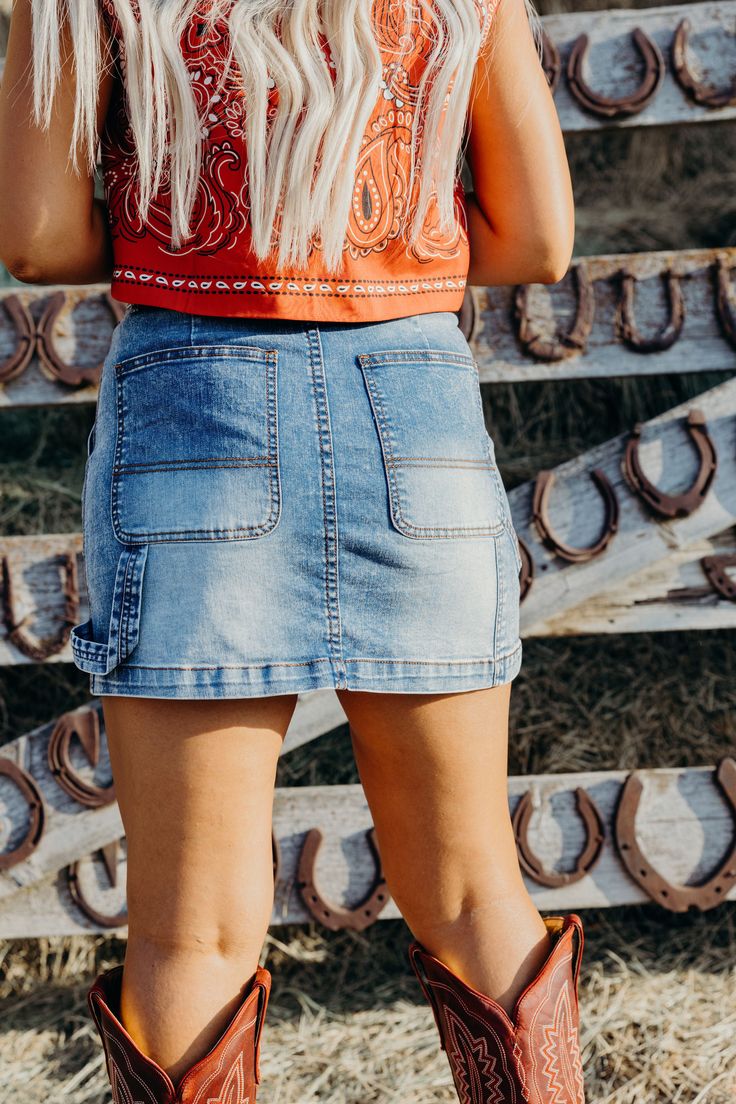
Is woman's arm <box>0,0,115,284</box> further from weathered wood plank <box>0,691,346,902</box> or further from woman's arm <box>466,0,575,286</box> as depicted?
weathered wood plank <box>0,691,346,902</box>

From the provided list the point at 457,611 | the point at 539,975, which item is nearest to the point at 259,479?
the point at 457,611

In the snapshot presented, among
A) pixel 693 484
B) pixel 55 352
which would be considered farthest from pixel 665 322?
pixel 55 352

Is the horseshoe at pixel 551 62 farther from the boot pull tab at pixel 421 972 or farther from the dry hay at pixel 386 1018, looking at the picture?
the dry hay at pixel 386 1018

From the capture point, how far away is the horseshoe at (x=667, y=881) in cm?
183

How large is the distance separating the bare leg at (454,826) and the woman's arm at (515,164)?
0.47 metres

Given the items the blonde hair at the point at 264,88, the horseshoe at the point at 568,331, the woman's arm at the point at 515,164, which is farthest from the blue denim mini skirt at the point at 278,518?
the horseshoe at the point at 568,331

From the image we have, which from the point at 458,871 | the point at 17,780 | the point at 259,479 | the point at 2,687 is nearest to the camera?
the point at 259,479

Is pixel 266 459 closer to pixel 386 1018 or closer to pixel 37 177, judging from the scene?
pixel 37 177

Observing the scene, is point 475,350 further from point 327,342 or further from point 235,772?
point 235,772

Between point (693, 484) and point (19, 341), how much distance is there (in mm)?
1221

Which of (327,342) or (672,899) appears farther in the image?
(672,899)

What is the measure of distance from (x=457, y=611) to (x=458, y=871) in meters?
0.27

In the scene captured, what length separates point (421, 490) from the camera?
915 millimetres

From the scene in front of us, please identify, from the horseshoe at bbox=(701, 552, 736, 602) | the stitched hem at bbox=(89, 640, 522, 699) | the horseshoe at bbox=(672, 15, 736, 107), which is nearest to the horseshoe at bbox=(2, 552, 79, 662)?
the stitched hem at bbox=(89, 640, 522, 699)
